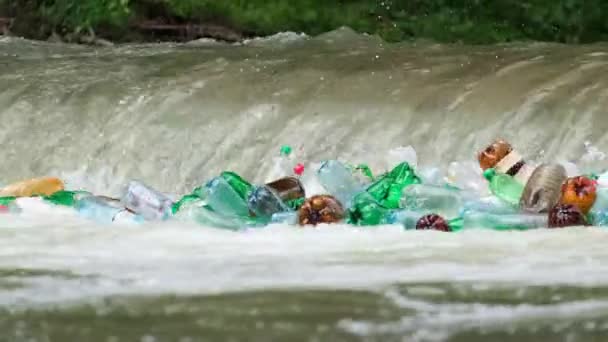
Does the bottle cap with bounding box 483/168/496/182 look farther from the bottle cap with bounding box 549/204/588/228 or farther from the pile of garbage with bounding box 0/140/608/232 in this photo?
the bottle cap with bounding box 549/204/588/228

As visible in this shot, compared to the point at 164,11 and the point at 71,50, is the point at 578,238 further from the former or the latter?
the point at 164,11

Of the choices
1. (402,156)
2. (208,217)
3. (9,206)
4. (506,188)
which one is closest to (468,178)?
(506,188)

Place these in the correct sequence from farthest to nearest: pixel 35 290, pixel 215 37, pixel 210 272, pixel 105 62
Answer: pixel 215 37 → pixel 105 62 → pixel 210 272 → pixel 35 290

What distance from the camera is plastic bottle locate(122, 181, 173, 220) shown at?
5297 millimetres

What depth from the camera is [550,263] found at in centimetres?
390

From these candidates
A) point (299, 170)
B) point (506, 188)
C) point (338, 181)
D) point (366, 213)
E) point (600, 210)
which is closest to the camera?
point (600, 210)

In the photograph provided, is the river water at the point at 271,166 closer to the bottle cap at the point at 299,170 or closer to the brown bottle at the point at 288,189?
the bottle cap at the point at 299,170

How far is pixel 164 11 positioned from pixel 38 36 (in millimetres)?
1103

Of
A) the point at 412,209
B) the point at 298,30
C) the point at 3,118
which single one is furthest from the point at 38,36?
the point at 412,209

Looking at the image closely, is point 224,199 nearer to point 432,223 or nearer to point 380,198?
point 380,198

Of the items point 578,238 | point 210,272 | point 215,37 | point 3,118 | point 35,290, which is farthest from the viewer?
point 215,37

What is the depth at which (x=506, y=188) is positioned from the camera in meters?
5.13

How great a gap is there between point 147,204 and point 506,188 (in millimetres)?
1382

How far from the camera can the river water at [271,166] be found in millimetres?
3262
